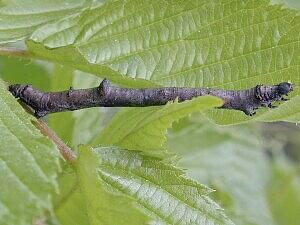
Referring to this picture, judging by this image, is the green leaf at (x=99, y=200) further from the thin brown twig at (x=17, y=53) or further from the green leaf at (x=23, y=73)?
the green leaf at (x=23, y=73)

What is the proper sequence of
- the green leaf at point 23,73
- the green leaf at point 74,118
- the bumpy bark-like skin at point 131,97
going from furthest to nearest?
the green leaf at point 23,73, the green leaf at point 74,118, the bumpy bark-like skin at point 131,97

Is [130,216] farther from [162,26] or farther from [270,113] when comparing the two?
[162,26]

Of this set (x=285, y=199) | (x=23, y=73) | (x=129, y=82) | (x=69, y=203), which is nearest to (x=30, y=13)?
(x=129, y=82)

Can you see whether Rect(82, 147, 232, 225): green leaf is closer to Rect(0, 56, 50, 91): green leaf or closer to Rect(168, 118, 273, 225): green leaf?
Rect(0, 56, 50, 91): green leaf

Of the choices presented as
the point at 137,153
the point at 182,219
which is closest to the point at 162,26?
the point at 137,153

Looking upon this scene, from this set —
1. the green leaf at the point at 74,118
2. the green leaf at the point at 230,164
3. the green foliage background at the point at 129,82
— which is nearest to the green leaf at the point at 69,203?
the green foliage background at the point at 129,82

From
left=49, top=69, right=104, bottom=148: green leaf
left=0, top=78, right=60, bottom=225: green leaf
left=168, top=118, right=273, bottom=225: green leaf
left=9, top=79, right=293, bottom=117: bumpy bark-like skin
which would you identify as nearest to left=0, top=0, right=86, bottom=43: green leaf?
left=49, top=69, right=104, bottom=148: green leaf
